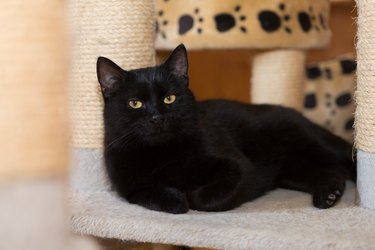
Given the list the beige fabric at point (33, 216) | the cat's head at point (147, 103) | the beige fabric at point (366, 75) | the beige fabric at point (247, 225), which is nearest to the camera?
the beige fabric at point (33, 216)

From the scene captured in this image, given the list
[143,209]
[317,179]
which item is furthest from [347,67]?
[143,209]

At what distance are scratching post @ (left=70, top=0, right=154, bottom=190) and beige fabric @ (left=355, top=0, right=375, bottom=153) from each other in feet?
1.85

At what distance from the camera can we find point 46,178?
677 millimetres

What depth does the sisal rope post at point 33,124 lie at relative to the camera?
2.16ft

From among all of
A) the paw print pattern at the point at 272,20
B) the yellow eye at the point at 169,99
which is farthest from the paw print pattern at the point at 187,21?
the yellow eye at the point at 169,99

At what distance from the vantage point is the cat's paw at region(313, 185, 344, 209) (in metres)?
1.22

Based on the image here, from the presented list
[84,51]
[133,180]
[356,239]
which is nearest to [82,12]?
[84,51]

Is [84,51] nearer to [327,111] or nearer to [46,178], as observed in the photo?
[46,178]

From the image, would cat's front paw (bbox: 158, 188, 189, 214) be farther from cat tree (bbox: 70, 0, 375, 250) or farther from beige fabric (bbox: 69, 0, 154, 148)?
beige fabric (bbox: 69, 0, 154, 148)

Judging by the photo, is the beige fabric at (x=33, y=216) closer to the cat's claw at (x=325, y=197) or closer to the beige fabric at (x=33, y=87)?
the beige fabric at (x=33, y=87)

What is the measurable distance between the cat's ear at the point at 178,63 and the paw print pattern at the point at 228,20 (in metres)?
0.44

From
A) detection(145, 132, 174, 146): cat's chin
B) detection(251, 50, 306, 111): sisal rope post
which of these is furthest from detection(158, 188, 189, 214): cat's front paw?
detection(251, 50, 306, 111): sisal rope post

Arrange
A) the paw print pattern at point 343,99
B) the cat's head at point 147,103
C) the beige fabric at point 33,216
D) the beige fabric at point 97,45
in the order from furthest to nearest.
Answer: the paw print pattern at point 343,99, the beige fabric at point 97,45, the cat's head at point 147,103, the beige fabric at point 33,216

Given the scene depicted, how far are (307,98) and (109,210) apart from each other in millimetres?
1255
